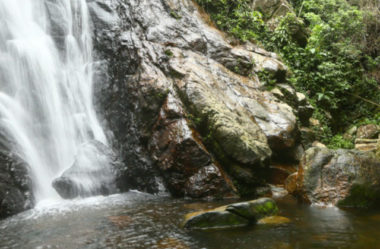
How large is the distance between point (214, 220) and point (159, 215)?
1261 mm

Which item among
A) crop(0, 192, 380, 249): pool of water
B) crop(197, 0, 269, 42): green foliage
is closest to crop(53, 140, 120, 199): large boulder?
crop(0, 192, 380, 249): pool of water

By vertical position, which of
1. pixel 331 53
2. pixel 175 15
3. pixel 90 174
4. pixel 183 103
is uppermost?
pixel 175 15

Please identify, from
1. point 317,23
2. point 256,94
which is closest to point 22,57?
point 256,94

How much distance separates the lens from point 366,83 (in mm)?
14469

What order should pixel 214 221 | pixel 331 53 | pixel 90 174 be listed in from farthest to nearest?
pixel 331 53
pixel 90 174
pixel 214 221

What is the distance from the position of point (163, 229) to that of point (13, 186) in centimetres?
363

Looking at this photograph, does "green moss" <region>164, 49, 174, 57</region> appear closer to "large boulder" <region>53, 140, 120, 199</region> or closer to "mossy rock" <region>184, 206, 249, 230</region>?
"large boulder" <region>53, 140, 120, 199</region>

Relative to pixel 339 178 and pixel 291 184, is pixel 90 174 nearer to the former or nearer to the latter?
pixel 291 184

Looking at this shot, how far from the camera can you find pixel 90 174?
24.8 ft

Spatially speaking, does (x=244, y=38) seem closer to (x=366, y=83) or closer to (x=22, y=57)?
(x=366, y=83)

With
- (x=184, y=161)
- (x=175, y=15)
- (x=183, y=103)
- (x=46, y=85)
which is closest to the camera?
(x=184, y=161)

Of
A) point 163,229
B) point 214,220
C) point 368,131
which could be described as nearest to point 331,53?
point 368,131

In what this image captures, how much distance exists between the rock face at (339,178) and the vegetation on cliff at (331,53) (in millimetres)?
5883

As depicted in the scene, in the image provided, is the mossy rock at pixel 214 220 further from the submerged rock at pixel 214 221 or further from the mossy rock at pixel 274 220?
the mossy rock at pixel 274 220
